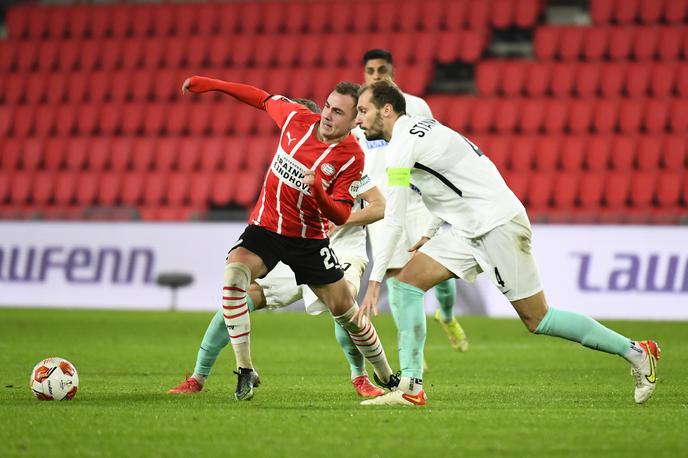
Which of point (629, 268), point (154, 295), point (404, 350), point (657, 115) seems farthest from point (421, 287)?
point (657, 115)

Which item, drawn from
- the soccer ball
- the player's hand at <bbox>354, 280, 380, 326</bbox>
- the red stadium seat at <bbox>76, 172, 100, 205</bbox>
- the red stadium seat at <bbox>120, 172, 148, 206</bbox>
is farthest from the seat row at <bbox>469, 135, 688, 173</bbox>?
the soccer ball

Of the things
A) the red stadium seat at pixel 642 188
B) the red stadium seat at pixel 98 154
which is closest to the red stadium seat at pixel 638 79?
the red stadium seat at pixel 642 188

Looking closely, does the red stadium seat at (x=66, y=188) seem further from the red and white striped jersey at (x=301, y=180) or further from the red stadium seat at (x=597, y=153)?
the red and white striped jersey at (x=301, y=180)

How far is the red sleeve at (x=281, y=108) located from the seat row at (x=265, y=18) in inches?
563

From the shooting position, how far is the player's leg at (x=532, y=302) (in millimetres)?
6789

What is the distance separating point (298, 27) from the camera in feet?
73.4

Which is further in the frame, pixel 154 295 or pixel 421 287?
pixel 154 295

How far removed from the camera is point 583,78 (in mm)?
20078

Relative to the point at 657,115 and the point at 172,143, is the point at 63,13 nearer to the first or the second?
the point at 172,143

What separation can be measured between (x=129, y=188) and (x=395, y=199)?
1436cm

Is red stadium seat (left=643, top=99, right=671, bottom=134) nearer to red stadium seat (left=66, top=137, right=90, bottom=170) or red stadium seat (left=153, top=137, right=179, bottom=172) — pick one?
red stadium seat (left=153, top=137, right=179, bottom=172)

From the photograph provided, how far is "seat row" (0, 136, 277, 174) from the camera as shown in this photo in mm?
20484

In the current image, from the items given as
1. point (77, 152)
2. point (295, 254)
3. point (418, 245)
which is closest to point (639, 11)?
point (77, 152)

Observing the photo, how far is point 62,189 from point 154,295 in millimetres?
4826
